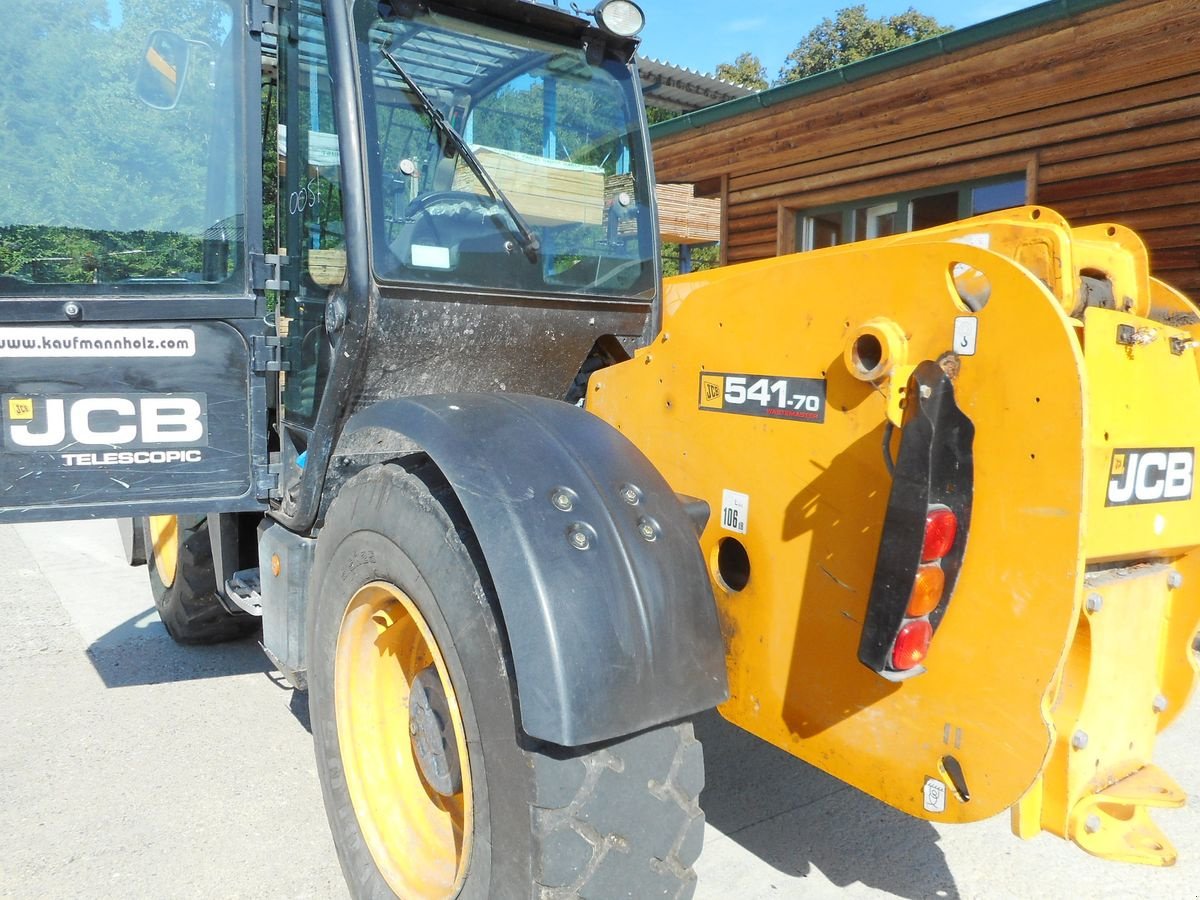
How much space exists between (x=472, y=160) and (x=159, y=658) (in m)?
3.08

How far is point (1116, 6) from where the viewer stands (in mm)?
5836

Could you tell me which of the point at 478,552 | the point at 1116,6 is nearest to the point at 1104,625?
the point at 478,552

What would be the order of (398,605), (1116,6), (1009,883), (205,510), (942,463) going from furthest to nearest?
(1116,6), (205,510), (1009,883), (398,605), (942,463)

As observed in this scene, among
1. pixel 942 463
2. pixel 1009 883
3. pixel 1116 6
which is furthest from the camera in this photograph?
pixel 1116 6

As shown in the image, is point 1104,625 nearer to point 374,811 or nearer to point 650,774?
point 650,774

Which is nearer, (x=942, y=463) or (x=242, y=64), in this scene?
(x=942, y=463)

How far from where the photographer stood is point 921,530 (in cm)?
160

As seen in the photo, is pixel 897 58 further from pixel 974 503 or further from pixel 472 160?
pixel 974 503

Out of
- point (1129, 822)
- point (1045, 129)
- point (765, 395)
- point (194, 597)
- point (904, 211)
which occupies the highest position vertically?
point (1045, 129)

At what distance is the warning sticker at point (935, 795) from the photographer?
1692mm

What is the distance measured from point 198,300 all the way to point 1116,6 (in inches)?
240

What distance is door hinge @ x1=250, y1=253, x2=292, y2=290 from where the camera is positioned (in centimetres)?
265

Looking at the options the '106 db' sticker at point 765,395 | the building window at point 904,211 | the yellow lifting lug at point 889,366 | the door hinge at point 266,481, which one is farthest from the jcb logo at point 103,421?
the building window at point 904,211

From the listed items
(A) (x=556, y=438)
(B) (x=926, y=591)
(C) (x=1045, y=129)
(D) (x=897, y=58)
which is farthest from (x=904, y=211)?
(B) (x=926, y=591)
